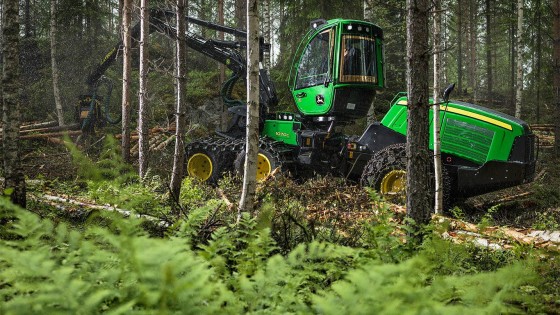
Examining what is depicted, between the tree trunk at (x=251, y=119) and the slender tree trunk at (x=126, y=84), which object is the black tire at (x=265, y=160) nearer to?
the slender tree trunk at (x=126, y=84)

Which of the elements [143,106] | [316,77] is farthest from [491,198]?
[143,106]

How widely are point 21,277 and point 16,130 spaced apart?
4540 mm

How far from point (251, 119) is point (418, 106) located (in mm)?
2249

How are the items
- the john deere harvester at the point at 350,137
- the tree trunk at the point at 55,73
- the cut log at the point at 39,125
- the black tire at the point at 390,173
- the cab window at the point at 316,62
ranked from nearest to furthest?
the john deere harvester at the point at 350,137
the black tire at the point at 390,173
the cab window at the point at 316,62
the cut log at the point at 39,125
the tree trunk at the point at 55,73

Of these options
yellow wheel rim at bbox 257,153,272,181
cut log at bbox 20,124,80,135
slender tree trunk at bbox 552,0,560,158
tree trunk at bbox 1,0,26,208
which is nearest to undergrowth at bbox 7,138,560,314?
tree trunk at bbox 1,0,26,208

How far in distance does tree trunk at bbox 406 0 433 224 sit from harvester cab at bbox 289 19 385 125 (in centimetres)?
545

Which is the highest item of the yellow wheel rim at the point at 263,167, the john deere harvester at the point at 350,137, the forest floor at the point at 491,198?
the john deere harvester at the point at 350,137

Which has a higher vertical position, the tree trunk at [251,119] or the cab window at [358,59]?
the cab window at [358,59]

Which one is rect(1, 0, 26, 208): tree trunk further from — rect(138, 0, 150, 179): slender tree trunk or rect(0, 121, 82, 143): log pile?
rect(0, 121, 82, 143): log pile

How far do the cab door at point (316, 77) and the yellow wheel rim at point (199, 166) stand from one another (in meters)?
2.95

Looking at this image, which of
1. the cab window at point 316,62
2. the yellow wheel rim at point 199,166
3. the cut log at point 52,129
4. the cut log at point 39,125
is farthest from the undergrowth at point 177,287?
the cut log at point 39,125

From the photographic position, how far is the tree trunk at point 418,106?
4.88m

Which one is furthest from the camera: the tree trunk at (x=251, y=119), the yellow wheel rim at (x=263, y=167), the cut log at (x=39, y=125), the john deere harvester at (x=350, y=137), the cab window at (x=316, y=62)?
the cut log at (x=39, y=125)

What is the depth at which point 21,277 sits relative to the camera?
2348mm
